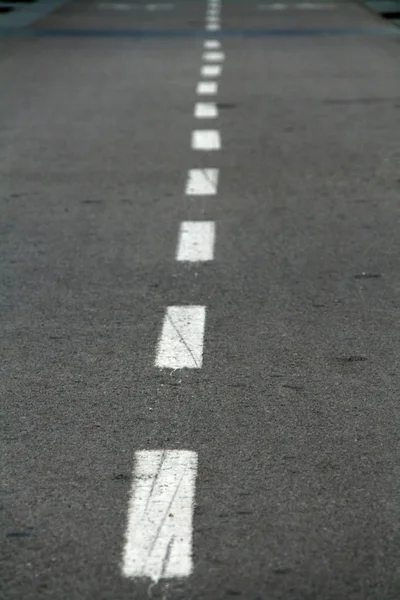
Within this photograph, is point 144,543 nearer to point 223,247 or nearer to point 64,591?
point 64,591

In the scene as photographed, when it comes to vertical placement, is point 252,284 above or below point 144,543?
below

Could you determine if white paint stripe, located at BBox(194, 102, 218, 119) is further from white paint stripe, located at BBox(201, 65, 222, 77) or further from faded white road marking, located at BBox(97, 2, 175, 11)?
faded white road marking, located at BBox(97, 2, 175, 11)

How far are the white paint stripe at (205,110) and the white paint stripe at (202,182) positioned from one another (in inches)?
108

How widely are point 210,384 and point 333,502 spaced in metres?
1.23

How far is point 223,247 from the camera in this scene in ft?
25.3

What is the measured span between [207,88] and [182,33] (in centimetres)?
684

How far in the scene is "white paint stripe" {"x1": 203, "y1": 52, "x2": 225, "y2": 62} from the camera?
56.6 feet

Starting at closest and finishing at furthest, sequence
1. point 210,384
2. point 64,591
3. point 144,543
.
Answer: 1. point 64,591
2. point 144,543
3. point 210,384

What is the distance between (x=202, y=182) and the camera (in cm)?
955

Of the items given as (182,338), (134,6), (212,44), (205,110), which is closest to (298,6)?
(134,6)

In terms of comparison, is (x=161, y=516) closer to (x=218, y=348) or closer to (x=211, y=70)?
(x=218, y=348)

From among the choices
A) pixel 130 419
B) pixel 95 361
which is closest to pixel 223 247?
pixel 95 361

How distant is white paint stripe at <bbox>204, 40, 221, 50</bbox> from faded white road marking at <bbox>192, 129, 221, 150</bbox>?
7.34 metres

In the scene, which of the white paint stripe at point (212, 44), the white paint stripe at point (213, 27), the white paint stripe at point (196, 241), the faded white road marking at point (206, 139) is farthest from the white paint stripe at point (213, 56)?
the white paint stripe at point (196, 241)
